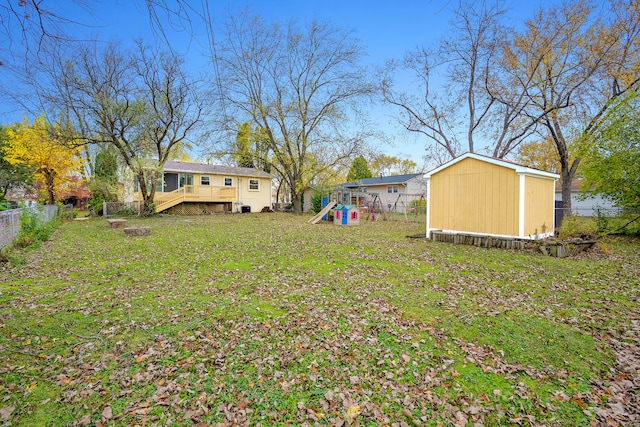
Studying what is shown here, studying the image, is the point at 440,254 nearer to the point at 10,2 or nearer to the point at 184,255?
the point at 184,255

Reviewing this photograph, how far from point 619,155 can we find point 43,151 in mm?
28946

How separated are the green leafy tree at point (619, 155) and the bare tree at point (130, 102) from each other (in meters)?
18.9

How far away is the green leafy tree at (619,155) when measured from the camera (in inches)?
430

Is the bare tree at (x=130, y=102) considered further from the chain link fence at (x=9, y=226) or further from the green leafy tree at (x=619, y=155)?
the green leafy tree at (x=619, y=155)

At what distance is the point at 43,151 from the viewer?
18.5 meters

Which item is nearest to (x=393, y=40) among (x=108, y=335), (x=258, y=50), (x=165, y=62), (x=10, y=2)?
(x=10, y=2)

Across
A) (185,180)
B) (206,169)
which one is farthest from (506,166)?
(185,180)

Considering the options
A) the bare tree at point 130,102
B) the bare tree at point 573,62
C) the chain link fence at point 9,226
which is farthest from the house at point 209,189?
the bare tree at point 573,62

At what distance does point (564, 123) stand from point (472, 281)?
14.2 m

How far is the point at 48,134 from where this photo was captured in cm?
1756

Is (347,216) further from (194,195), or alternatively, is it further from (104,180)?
(104,180)

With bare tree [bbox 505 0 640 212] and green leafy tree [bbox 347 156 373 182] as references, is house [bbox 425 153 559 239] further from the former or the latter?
green leafy tree [bbox 347 156 373 182]

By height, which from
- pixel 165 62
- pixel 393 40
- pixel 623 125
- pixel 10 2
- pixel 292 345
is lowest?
pixel 292 345

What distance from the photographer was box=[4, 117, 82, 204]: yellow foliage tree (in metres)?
18.0
